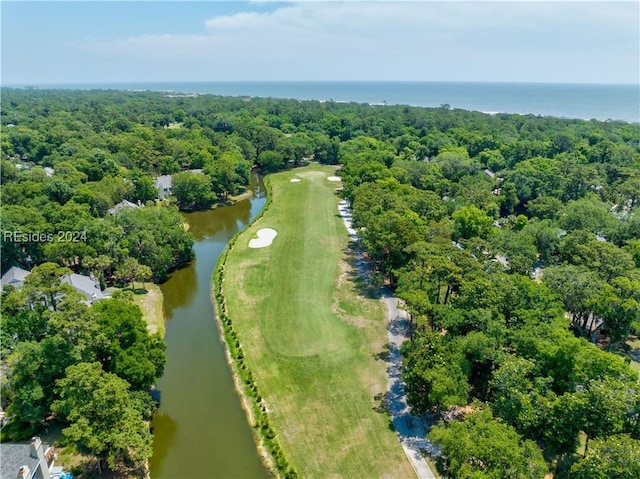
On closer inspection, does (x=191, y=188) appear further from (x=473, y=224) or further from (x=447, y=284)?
(x=447, y=284)

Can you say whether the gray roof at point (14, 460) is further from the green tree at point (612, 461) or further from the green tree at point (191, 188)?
the green tree at point (191, 188)

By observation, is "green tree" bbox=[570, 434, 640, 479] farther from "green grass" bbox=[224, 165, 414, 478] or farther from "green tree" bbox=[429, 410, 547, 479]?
"green grass" bbox=[224, 165, 414, 478]

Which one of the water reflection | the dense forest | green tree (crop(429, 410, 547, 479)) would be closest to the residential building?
the dense forest

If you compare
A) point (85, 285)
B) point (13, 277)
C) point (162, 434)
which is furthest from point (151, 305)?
point (162, 434)

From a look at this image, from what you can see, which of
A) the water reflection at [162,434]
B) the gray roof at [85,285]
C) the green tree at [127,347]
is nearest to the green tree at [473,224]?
the green tree at [127,347]

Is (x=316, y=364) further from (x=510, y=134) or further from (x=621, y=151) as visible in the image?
(x=510, y=134)
